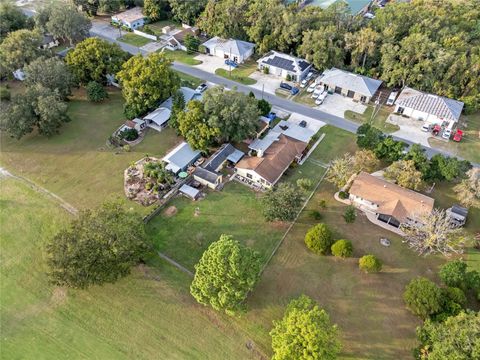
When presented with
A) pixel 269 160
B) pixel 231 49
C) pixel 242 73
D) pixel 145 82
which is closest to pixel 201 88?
pixel 242 73

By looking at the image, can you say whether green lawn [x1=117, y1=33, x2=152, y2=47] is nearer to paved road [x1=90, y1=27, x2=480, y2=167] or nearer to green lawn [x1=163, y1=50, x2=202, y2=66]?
paved road [x1=90, y1=27, x2=480, y2=167]

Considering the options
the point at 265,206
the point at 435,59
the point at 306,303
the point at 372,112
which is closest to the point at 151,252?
the point at 265,206

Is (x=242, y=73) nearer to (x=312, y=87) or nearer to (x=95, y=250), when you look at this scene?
(x=312, y=87)

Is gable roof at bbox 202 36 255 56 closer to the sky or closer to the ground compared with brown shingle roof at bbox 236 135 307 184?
closer to the sky

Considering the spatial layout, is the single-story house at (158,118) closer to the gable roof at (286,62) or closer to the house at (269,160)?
the house at (269,160)

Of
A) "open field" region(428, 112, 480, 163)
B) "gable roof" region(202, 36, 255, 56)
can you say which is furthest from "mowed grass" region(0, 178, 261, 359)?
"gable roof" region(202, 36, 255, 56)

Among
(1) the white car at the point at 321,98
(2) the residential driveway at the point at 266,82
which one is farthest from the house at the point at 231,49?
(1) the white car at the point at 321,98

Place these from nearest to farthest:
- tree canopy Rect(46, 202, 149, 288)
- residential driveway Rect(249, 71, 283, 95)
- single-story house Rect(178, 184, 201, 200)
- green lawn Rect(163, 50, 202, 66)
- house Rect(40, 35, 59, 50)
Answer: tree canopy Rect(46, 202, 149, 288), single-story house Rect(178, 184, 201, 200), residential driveway Rect(249, 71, 283, 95), green lawn Rect(163, 50, 202, 66), house Rect(40, 35, 59, 50)
